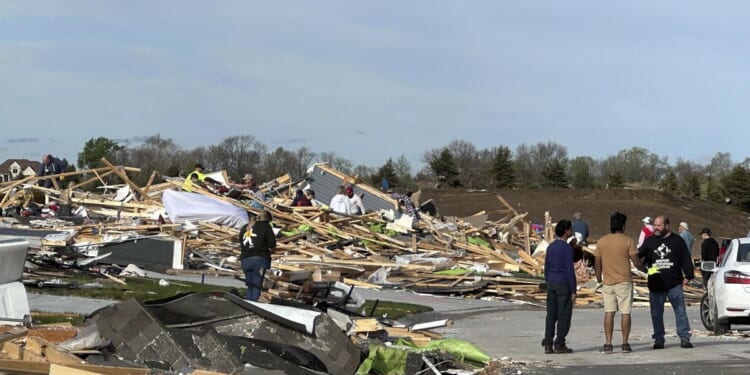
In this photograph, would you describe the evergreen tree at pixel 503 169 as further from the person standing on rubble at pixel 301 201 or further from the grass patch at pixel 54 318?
the grass patch at pixel 54 318

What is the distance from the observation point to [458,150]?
102750 mm

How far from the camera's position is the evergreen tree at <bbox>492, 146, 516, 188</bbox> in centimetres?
8419

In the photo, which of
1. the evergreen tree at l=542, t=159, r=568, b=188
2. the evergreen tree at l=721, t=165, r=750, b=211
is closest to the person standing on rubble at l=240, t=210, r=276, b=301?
the evergreen tree at l=721, t=165, r=750, b=211

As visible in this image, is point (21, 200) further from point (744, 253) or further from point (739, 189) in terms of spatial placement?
point (739, 189)

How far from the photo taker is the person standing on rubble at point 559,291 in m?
14.1

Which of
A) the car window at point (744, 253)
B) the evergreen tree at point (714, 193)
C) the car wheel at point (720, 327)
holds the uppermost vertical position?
the evergreen tree at point (714, 193)

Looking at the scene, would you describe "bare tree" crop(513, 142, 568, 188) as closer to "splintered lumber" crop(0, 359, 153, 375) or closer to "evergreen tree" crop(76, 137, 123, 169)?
"evergreen tree" crop(76, 137, 123, 169)

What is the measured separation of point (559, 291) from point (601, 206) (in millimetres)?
53884

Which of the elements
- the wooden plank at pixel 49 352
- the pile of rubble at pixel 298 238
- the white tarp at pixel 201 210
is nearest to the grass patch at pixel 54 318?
the wooden plank at pixel 49 352

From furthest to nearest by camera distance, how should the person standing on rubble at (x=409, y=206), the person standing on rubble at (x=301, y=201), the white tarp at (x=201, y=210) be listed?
1. the person standing on rubble at (x=409, y=206)
2. the person standing on rubble at (x=301, y=201)
3. the white tarp at (x=201, y=210)

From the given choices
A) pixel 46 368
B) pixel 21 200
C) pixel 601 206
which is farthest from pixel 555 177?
pixel 46 368

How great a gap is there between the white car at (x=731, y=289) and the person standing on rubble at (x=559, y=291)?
9.85ft

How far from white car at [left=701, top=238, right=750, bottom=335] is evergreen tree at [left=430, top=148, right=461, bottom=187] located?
65768 mm

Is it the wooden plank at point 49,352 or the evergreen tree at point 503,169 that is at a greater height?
the evergreen tree at point 503,169
